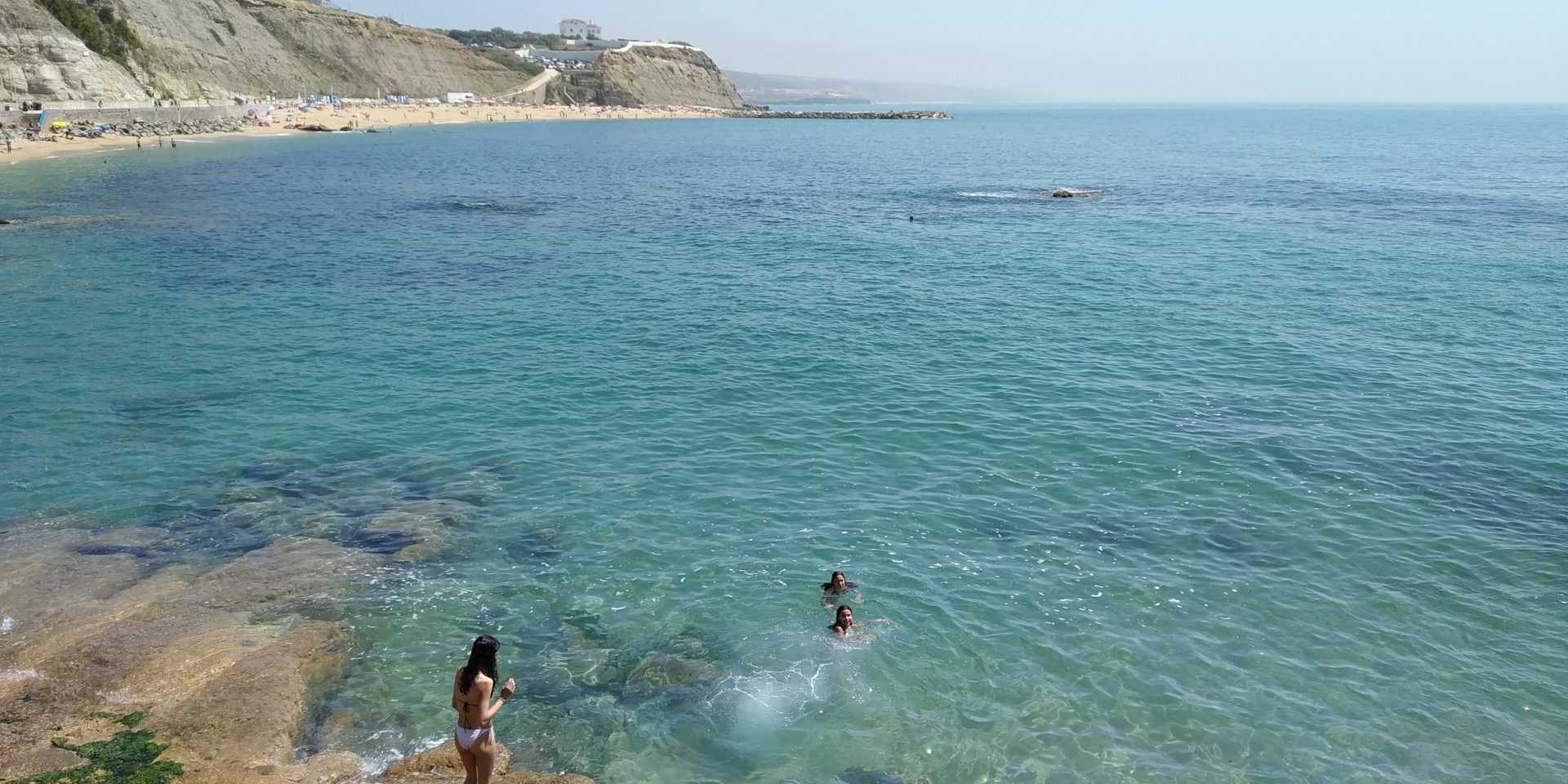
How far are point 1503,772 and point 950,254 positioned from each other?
40.6 meters

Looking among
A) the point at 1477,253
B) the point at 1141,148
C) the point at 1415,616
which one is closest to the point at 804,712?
the point at 1415,616

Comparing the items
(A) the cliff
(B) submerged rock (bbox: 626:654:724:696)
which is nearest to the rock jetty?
(A) the cliff

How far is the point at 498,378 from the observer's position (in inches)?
1230

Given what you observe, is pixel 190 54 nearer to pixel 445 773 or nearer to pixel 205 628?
pixel 205 628

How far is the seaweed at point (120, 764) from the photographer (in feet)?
40.0

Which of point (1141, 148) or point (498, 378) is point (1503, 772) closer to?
point (498, 378)

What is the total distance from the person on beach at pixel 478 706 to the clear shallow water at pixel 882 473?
262 cm

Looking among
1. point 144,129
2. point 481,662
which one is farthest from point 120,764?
point 144,129

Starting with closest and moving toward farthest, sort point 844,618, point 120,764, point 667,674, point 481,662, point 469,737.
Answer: point 481,662 < point 469,737 < point 120,764 < point 667,674 < point 844,618

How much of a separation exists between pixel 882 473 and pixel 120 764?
652 inches

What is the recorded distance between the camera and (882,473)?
24438 mm

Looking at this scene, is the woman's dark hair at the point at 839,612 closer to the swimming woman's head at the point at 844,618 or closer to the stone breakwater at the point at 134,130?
the swimming woman's head at the point at 844,618

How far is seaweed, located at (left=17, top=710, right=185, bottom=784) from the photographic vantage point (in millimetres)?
12203

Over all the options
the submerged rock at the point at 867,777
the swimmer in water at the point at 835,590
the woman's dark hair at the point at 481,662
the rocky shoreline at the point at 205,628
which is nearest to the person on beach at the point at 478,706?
the woman's dark hair at the point at 481,662
